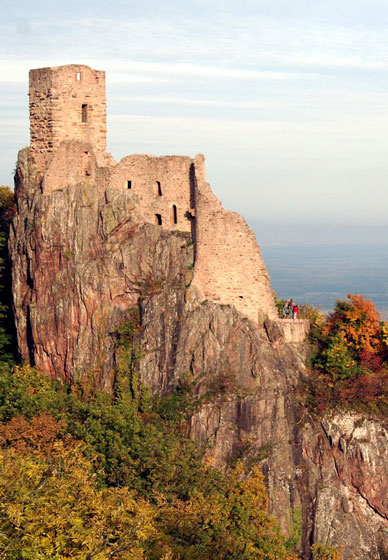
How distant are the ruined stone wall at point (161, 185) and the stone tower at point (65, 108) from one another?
6.80 ft

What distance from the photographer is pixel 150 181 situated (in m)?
53.2

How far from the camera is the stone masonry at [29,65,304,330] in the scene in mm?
51000

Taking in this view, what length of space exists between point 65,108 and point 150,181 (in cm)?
590

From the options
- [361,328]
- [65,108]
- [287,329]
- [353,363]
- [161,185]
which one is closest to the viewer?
[353,363]

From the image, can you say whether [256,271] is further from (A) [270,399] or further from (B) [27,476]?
(B) [27,476]

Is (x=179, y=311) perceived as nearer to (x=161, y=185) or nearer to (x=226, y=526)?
(x=161, y=185)

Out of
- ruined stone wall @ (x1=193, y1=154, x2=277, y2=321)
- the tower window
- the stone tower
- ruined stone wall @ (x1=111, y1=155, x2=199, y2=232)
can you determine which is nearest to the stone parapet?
ruined stone wall @ (x1=193, y1=154, x2=277, y2=321)

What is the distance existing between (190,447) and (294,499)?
6224 millimetres

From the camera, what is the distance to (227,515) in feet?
137

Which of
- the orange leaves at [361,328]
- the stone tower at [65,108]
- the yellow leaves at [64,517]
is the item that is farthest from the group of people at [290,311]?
the yellow leaves at [64,517]

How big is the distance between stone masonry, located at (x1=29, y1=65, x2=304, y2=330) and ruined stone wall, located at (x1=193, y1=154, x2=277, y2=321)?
0.05 meters

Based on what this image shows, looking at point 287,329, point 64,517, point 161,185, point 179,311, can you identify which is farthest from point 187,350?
point 64,517

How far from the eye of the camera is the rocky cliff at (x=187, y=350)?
49.4 meters

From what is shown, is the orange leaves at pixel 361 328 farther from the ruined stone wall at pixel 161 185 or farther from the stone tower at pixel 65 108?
the stone tower at pixel 65 108
